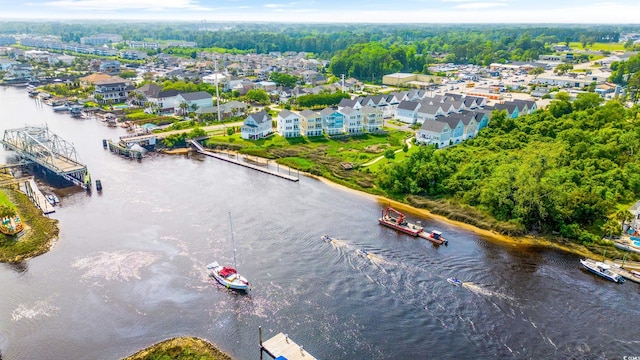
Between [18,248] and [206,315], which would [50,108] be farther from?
[206,315]

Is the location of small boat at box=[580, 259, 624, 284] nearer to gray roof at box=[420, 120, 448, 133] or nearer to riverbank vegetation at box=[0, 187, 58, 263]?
gray roof at box=[420, 120, 448, 133]

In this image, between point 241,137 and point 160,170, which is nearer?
point 160,170

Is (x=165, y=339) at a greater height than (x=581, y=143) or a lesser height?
lesser

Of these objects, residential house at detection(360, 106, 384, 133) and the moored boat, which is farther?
residential house at detection(360, 106, 384, 133)

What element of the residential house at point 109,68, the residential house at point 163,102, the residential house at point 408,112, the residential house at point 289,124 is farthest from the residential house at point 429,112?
the residential house at point 109,68

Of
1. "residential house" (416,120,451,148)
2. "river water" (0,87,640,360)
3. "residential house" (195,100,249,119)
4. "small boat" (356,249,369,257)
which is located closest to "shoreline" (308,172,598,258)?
"river water" (0,87,640,360)

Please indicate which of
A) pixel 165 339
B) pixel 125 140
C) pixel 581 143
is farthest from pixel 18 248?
pixel 581 143
